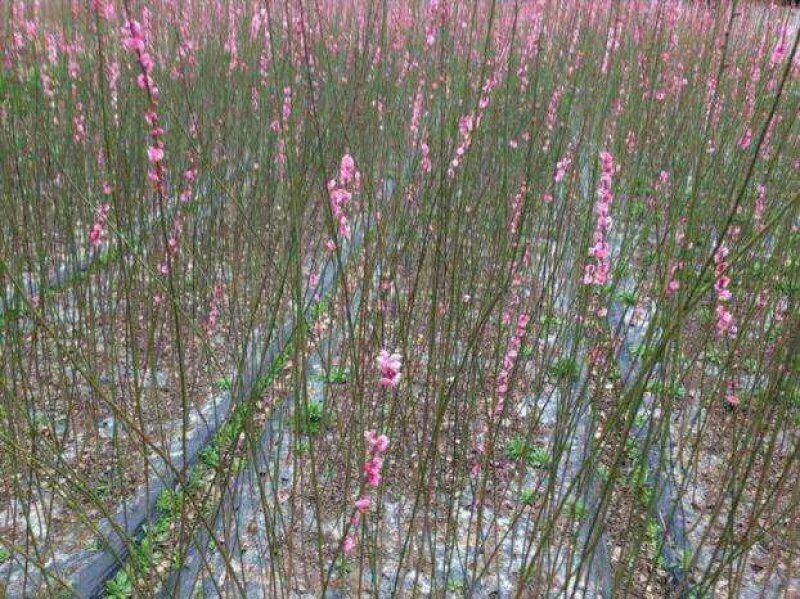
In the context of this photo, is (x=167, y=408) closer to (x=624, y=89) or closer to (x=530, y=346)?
(x=530, y=346)

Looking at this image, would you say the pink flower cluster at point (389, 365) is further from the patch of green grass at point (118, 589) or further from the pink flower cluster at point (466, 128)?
the patch of green grass at point (118, 589)

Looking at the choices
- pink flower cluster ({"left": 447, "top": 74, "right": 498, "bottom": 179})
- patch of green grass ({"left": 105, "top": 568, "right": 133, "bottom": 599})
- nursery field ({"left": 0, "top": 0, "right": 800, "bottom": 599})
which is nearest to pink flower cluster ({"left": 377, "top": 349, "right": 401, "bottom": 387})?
nursery field ({"left": 0, "top": 0, "right": 800, "bottom": 599})

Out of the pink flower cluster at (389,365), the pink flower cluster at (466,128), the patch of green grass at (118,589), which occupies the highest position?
the pink flower cluster at (466,128)

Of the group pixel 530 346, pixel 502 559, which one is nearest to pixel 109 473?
pixel 502 559

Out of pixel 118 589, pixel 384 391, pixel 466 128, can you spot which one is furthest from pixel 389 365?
pixel 466 128

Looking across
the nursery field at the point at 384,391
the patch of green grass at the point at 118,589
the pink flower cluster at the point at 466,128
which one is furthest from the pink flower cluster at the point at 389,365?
the patch of green grass at the point at 118,589

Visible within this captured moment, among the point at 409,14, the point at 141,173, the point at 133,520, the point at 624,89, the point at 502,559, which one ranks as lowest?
the point at 133,520

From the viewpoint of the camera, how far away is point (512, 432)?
200cm

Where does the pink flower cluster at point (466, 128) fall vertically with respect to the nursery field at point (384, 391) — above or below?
above

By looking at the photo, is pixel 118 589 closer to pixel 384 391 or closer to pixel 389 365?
pixel 384 391

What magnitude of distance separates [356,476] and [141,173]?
44.8 inches

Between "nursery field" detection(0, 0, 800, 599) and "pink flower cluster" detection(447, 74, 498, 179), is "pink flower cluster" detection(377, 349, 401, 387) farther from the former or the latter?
"pink flower cluster" detection(447, 74, 498, 179)

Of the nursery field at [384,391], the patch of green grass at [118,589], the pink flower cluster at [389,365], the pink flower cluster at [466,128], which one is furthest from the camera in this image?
the pink flower cluster at [466,128]

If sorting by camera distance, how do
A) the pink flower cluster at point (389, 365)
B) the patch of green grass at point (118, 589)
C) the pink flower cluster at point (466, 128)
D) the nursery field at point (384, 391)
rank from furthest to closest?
the pink flower cluster at point (466, 128) → the patch of green grass at point (118, 589) → the nursery field at point (384, 391) → the pink flower cluster at point (389, 365)
